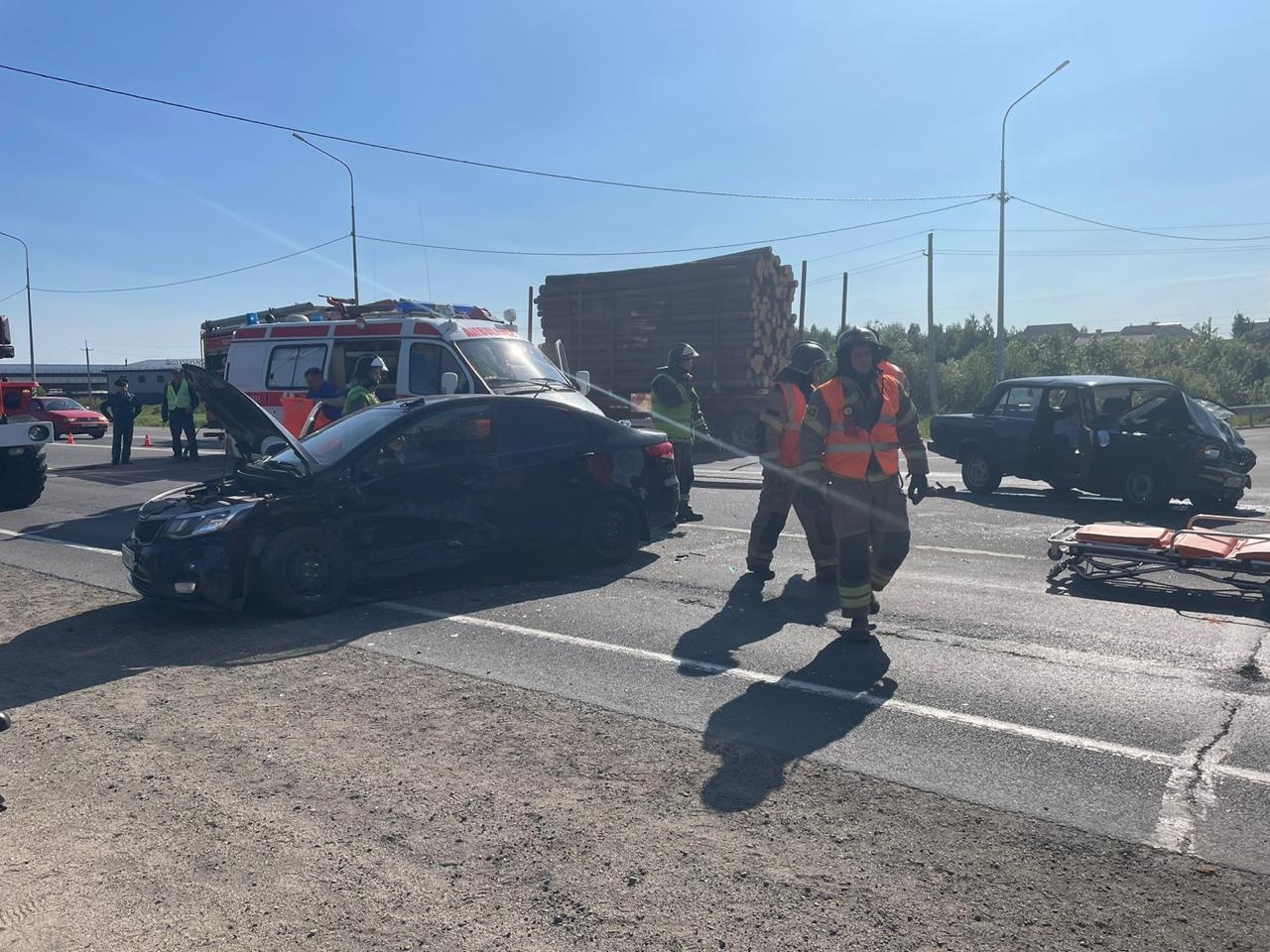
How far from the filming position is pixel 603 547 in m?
9.19

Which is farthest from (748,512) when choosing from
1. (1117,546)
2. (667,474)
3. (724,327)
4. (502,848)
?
(724,327)

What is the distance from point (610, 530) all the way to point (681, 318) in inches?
580

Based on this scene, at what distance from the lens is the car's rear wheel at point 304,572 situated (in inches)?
294

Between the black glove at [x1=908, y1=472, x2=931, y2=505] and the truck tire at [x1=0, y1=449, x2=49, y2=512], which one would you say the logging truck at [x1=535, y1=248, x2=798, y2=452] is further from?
the black glove at [x1=908, y1=472, x2=931, y2=505]

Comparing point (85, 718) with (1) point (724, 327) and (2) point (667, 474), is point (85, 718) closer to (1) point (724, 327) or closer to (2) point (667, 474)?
(2) point (667, 474)

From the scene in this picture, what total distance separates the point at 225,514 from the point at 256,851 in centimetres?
380

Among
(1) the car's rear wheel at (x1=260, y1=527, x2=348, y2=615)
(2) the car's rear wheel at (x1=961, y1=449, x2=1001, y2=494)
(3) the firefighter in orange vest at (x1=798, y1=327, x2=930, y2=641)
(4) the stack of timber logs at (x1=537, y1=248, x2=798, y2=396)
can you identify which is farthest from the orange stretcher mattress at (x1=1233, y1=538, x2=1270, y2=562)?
(4) the stack of timber logs at (x1=537, y1=248, x2=798, y2=396)

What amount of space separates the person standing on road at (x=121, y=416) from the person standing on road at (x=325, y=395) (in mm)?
7947

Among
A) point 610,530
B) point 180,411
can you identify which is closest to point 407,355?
point 610,530

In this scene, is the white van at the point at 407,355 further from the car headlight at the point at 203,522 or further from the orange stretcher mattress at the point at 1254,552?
the orange stretcher mattress at the point at 1254,552

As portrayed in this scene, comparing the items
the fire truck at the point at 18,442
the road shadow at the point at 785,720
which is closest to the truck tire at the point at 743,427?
the fire truck at the point at 18,442

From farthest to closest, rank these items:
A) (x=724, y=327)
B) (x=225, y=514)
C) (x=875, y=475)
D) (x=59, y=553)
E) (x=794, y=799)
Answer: (x=724, y=327) < (x=59, y=553) < (x=225, y=514) < (x=875, y=475) < (x=794, y=799)

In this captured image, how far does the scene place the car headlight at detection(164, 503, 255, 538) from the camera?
734 centimetres

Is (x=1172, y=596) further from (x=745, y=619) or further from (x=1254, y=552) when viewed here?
(x=745, y=619)
